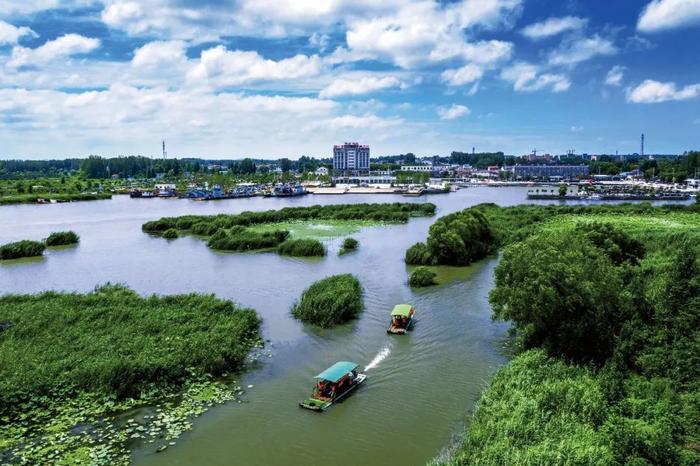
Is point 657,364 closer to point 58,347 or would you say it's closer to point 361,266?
point 58,347

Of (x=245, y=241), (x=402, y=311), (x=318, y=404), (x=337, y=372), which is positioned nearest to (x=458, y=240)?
(x=402, y=311)

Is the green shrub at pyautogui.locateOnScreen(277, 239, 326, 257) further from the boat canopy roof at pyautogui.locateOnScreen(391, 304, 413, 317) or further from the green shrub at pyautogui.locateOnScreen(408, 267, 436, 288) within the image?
the boat canopy roof at pyautogui.locateOnScreen(391, 304, 413, 317)

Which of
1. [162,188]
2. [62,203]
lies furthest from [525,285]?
[162,188]

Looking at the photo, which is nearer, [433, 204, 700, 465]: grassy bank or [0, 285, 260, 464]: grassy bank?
[433, 204, 700, 465]: grassy bank

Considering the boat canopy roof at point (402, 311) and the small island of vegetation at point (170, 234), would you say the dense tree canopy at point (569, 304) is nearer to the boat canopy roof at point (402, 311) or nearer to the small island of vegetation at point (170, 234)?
the boat canopy roof at point (402, 311)

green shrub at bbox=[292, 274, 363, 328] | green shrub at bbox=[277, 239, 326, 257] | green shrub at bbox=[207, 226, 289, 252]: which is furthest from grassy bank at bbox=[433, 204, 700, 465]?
green shrub at bbox=[207, 226, 289, 252]
